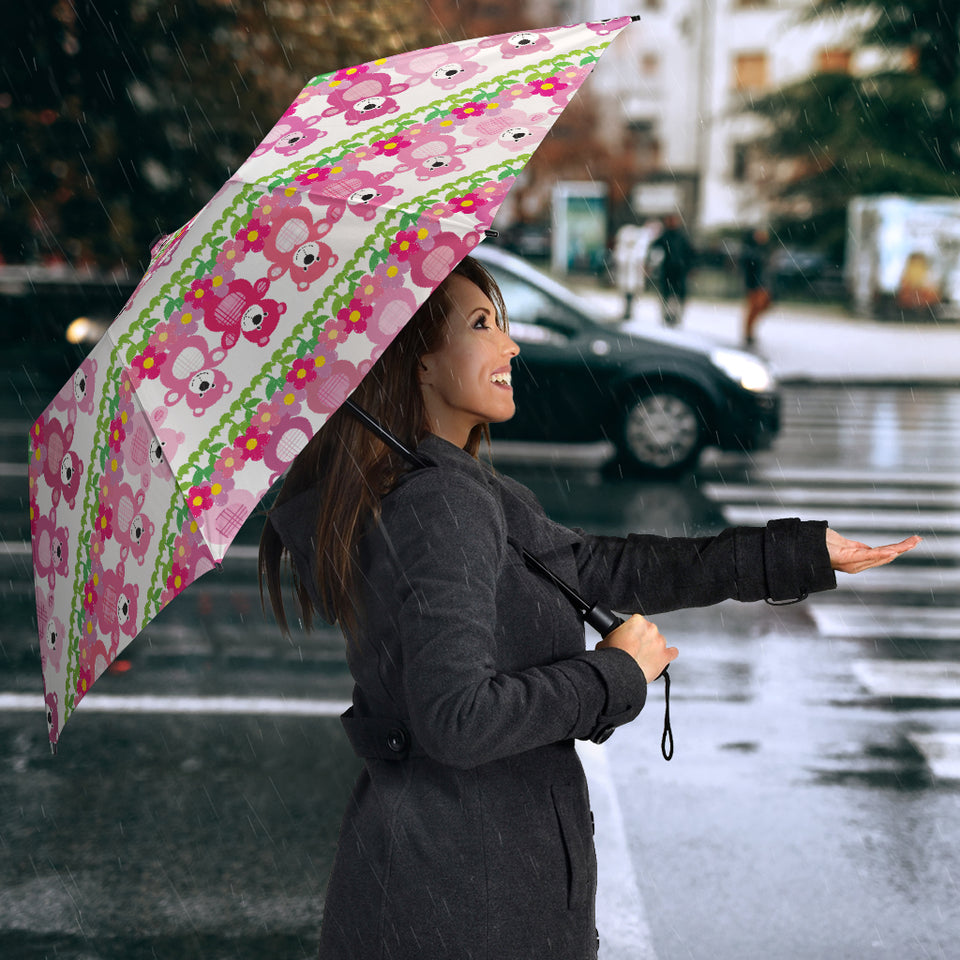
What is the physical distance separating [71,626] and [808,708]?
13.2 ft

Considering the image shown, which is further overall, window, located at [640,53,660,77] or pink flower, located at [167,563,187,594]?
window, located at [640,53,660,77]

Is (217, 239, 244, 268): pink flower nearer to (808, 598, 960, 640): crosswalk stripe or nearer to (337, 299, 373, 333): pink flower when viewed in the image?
(337, 299, 373, 333): pink flower

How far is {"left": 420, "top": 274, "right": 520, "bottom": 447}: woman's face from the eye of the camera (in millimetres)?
2129

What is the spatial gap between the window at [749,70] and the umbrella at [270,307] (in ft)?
206

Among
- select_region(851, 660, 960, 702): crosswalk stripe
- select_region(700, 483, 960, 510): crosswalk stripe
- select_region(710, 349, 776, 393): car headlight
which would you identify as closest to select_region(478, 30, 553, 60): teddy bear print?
select_region(851, 660, 960, 702): crosswalk stripe

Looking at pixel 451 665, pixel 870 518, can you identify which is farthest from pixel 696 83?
pixel 451 665

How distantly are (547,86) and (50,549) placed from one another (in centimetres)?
118

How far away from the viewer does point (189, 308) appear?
211 centimetres

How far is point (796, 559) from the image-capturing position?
242 cm

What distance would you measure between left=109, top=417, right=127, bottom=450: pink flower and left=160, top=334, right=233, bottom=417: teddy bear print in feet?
0.36

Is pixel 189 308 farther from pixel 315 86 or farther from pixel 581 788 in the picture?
pixel 581 788

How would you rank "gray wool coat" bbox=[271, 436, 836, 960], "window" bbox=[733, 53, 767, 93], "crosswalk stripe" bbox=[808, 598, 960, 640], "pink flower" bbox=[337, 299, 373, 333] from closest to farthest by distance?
"gray wool coat" bbox=[271, 436, 836, 960], "pink flower" bbox=[337, 299, 373, 333], "crosswalk stripe" bbox=[808, 598, 960, 640], "window" bbox=[733, 53, 767, 93]

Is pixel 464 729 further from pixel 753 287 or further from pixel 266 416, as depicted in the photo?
pixel 753 287

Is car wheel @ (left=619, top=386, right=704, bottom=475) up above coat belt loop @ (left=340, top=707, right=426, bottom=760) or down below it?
below
